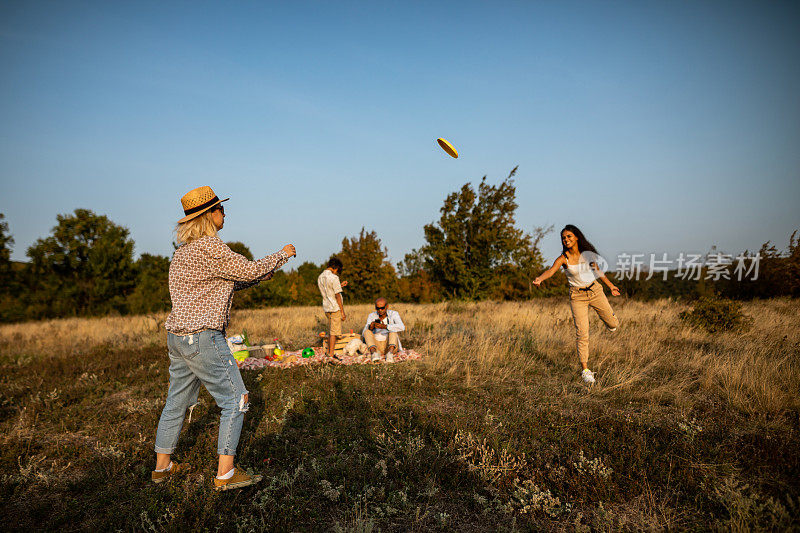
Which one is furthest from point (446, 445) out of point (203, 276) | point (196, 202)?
point (196, 202)

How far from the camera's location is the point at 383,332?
7820 millimetres

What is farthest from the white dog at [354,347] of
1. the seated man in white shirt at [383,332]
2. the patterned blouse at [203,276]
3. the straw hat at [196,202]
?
the straw hat at [196,202]

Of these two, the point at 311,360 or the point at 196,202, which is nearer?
the point at 196,202

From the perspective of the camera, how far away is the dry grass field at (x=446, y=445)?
268cm

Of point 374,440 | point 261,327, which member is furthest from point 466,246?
point 374,440

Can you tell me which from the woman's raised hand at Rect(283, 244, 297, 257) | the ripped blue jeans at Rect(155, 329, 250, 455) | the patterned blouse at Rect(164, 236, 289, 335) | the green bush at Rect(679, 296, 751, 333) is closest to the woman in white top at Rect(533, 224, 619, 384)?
the woman's raised hand at Rect(283, 244, 297, 257)

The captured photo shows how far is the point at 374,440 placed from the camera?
3.85 m

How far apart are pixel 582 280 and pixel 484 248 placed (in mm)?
15021

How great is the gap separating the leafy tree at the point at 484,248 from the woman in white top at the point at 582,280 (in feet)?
46.5

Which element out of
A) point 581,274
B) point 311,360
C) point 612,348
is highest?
point 581,274

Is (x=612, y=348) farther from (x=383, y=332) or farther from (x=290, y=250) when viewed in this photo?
(x=290, y=250)

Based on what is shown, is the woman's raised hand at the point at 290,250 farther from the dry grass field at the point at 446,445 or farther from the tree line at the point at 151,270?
the tree line at the point at 151,270

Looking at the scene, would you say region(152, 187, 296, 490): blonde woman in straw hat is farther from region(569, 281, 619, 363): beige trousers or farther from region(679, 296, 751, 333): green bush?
region(679, 296, 751, 333): green bush

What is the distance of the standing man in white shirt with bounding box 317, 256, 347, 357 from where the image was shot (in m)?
7.50
